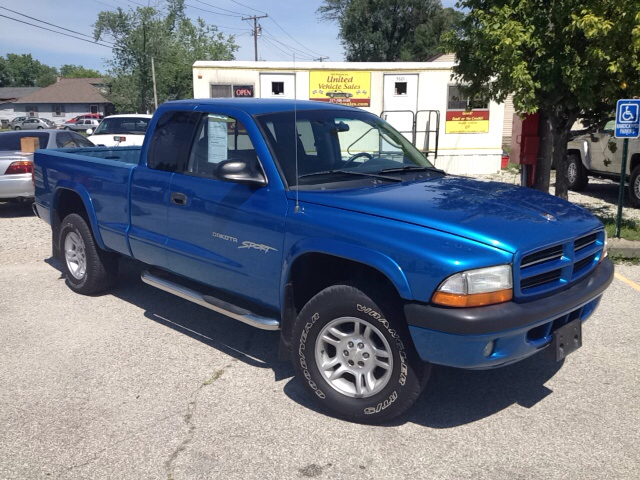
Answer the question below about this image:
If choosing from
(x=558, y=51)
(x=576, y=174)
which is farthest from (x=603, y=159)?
(x=558, y=51)

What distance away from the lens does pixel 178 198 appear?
4.82 metres

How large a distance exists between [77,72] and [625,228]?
142192 millimetres

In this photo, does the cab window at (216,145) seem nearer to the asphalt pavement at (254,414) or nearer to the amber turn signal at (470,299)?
the asphalt pavement at (254,414)

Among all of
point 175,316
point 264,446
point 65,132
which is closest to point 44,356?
point 175,316

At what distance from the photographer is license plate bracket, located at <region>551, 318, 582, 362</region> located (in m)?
3.59

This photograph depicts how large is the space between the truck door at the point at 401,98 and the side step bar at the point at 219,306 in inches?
495

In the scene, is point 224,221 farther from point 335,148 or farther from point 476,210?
point 476,210

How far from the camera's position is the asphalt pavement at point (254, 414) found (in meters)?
3.35

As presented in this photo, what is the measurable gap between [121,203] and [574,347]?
3.87 m

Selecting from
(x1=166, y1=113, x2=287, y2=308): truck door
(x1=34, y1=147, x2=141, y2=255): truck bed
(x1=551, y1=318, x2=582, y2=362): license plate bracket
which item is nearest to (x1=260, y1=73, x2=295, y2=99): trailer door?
(x1=34, y1=147, x2=141, y2=255): truck bed

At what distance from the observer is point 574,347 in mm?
3738

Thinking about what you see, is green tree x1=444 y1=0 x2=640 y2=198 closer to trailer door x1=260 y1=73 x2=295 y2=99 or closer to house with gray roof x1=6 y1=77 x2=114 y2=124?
trailer door x1=260 y1=73 x2=295 y2=99

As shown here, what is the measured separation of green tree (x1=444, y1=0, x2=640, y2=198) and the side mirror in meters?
5.72

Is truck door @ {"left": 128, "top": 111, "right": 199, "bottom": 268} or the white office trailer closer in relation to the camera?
truck door @ {"left": 128, "top": 111, "right": 199, "bottom": 268}
